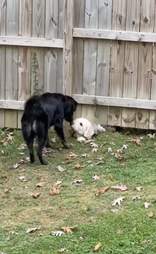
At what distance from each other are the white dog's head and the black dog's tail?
123 centimetres

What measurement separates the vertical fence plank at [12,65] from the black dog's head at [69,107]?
1041 mm

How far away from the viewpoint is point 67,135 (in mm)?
9102

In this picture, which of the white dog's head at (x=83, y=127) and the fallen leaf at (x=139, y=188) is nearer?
the fallen leaf at (x=139, y=188)

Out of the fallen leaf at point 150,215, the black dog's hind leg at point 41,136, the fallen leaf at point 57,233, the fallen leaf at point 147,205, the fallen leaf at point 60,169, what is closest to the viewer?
the fallen leaf at point 57,233

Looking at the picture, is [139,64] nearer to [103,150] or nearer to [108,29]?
[108,29]

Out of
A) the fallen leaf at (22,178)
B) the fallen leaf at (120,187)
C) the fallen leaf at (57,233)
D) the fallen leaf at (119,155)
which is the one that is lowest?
the fallen leaf at (57,233)

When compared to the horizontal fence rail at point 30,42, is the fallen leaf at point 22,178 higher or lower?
lower

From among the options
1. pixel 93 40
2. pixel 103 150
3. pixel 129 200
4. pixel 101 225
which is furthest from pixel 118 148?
pixel 101 225

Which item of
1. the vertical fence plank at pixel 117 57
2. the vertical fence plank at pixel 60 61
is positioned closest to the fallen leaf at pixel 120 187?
the vertical fence plank at pixel 117 57

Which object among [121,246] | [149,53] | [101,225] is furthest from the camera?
[149,53]

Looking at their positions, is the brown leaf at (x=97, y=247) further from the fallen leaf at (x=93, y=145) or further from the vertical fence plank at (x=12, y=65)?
the vertical fence plank at (x=12, y=65)

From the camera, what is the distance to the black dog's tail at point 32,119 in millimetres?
7512

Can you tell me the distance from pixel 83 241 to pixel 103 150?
312 centimetres

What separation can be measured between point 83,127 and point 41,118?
1.31 m
